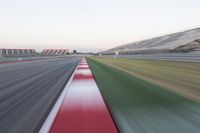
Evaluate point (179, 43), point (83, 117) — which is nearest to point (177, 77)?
point (83, 117)

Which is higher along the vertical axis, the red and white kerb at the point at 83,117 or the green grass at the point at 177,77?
the red and white kerb at the point at 83,117

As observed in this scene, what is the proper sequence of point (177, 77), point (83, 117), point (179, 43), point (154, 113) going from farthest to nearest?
point (179, 43), point (177, 77), point (154, 113), point (83, 117)

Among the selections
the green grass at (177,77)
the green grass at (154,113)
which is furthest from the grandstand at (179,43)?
the green grass at (154,113)

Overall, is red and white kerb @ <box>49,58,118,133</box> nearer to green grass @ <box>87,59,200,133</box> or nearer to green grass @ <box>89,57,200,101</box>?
green grass @ <box>87,59,200,133</box>

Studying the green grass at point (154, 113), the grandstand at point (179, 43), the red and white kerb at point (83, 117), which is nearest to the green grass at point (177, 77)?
the green grass at point (154, 113)

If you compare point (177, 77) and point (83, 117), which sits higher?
point (83, 117)

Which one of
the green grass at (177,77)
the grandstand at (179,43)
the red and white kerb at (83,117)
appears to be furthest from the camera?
the grandstand at (179,43)

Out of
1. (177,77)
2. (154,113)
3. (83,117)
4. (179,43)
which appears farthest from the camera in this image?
(179,43)

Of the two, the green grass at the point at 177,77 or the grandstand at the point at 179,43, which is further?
the grandstand at the point at 179,43

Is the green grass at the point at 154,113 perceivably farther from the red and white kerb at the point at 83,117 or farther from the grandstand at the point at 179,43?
the grandstand at the point at 179,43

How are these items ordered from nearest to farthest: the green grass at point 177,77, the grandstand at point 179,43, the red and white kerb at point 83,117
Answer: the red and white kerb at point 83,117 → the green grass at point 177,77 → the grandstand at point 179,43

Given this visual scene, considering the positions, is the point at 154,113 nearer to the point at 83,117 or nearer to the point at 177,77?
the point at 83,117

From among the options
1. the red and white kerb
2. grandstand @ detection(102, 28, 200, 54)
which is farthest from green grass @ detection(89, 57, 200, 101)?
grandstand @ detection(102, 28, 200, 54)

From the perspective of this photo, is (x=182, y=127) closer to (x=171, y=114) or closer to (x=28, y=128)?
(x=171, y=114)
